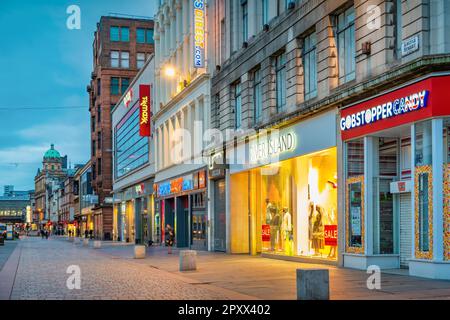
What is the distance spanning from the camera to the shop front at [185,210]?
40375mm

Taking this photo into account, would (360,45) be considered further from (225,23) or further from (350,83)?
(225,23)

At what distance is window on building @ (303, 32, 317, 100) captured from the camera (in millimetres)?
25469

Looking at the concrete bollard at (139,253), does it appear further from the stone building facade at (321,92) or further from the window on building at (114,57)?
the window on building at (114,57)

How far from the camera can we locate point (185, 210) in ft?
153

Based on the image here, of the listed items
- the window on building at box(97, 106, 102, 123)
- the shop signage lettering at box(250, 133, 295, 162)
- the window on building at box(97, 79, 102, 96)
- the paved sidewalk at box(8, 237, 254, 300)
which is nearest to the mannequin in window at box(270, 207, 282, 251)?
the shop signage lettering at box(250, 133, 295, 162)

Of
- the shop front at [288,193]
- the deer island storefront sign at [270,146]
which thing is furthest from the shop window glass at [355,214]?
the deer island storefront sign at [270,146]

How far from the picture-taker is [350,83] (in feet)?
73.2

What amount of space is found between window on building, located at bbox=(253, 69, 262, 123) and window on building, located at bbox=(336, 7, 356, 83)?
8171 millimetres

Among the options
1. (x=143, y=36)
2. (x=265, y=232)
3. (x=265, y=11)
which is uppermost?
(x=143, y=36)

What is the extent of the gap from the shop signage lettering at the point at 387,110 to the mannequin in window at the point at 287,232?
6613 millimetres

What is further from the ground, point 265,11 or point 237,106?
point 265,11

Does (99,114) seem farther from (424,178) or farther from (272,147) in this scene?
(424,178)

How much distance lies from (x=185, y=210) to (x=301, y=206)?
66.4ft

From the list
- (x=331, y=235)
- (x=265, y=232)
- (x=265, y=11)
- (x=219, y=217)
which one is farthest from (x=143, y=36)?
(x=331, y=235)
